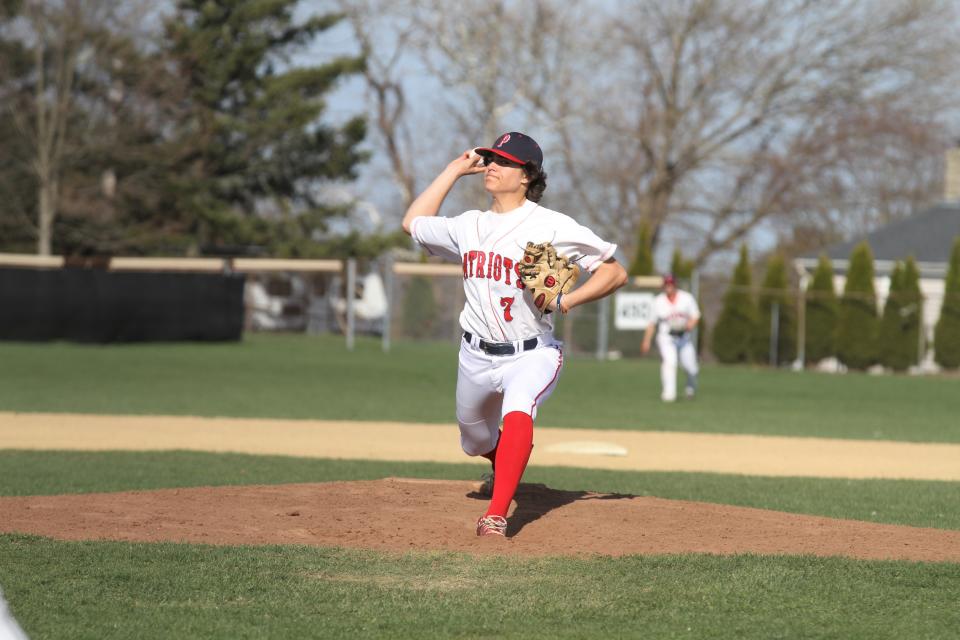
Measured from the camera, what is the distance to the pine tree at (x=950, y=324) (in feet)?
107

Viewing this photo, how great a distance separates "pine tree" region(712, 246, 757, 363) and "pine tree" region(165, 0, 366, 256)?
42.0ft

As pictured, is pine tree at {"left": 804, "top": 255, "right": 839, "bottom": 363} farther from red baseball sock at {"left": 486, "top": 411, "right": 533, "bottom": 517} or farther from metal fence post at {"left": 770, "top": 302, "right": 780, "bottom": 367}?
red baseball sock at {"left": 486, "top": 411, "right": 533, "bottom": 517}

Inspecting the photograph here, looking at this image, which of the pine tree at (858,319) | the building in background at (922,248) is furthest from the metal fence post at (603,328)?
the building in background at (922,248)

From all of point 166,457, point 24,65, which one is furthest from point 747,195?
point 166,457

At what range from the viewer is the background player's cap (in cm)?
661

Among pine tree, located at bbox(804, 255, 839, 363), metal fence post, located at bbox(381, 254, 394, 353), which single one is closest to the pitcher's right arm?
metal fence post, located at bbox(381, 254, 394, 353)

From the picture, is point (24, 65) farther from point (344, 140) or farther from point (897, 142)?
point (897, 142)

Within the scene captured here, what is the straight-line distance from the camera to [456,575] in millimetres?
5660

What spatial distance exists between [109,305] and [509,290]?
24.6m

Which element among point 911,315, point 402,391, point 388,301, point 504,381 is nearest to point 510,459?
point 504,381

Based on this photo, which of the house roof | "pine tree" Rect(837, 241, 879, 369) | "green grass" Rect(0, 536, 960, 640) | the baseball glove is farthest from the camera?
the house roof

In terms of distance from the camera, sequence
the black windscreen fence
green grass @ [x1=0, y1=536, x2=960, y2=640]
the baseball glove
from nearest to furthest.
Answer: green grass @ [x1=0, y1=536, x2=960, y2=640]
the baseball glove
the black windscreen fence

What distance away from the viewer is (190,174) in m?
39.9

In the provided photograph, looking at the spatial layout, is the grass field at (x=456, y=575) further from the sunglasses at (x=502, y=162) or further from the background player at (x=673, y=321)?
the sunglasses at (x=502, y=162)
